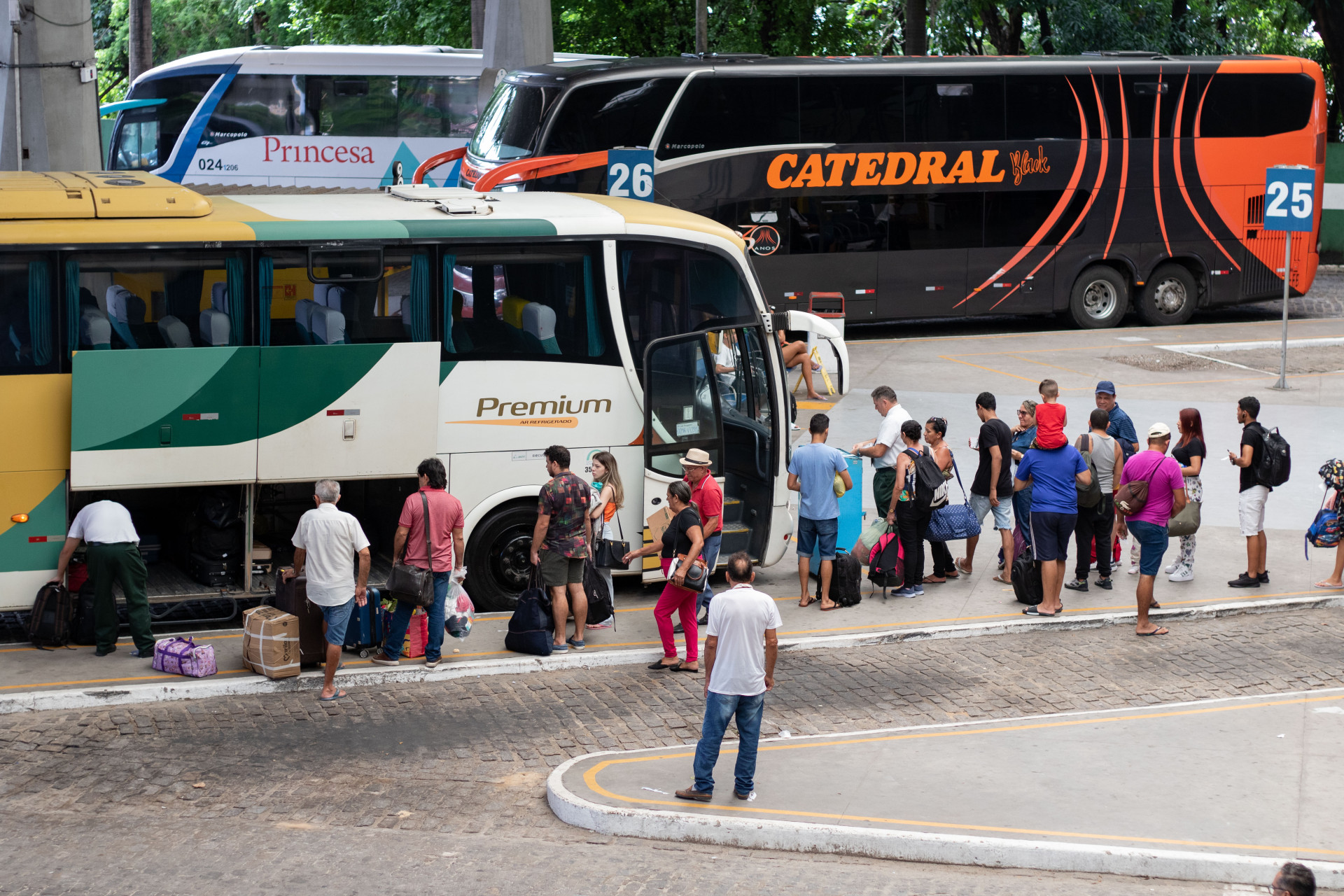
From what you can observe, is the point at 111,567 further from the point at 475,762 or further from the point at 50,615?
the point at 475,762

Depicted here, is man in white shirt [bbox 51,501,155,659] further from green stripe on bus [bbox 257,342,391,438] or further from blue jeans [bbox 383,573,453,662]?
blue jeans [bbox 383,573,453,662]

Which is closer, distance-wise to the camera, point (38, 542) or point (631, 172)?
point (38, 542)

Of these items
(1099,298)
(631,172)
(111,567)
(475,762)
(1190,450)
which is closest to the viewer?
(475,762)

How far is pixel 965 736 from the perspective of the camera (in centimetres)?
945

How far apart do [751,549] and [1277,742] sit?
4702 millimetres

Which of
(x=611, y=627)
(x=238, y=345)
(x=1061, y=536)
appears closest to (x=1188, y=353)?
(x=1061, y=536)

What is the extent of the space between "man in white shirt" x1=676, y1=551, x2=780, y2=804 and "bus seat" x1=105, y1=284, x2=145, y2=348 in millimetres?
5163

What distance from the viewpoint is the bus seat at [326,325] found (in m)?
11.2

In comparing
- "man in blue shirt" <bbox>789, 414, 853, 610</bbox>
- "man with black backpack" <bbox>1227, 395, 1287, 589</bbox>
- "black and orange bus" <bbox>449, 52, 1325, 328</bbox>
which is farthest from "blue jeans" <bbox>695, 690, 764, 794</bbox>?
"black and orange bus" <bbox>449, 52, 1325, 328</bbox>

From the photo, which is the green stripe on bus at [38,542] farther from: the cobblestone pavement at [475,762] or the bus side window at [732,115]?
the bus side window at [732,115]

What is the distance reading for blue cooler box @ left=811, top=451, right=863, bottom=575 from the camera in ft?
41.9

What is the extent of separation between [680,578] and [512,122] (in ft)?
44.5

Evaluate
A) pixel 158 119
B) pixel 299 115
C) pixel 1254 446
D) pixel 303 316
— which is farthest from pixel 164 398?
pixel 158 119

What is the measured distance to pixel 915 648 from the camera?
11500mm
